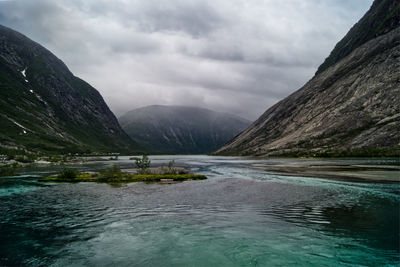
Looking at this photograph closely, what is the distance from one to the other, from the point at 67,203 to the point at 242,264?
116ft

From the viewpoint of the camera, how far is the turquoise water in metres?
22.7

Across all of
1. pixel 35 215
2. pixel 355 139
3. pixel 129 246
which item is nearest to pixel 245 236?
pixel 129 246

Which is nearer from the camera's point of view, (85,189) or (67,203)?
(67,203)

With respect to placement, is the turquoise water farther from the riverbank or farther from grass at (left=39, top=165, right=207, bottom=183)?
grass at (left=39, top=165, right=207, bottom=183)

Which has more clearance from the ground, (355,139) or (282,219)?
(355,139)

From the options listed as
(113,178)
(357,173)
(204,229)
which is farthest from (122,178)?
(357,173)

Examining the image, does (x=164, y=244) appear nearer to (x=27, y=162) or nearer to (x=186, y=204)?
(x=186, y=204)

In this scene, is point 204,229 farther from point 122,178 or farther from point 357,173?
point 357,173

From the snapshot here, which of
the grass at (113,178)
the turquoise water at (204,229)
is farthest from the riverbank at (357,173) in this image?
the grass at (113,178)

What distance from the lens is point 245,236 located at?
28.0m

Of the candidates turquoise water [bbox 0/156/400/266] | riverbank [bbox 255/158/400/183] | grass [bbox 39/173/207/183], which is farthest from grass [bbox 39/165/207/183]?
riverbank [bbox 255/158/400/183]

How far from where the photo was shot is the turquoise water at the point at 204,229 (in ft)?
74.6

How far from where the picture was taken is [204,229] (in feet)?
101

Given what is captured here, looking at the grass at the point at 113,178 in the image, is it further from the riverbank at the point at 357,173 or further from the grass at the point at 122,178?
the riverbank at the point at 357,173
